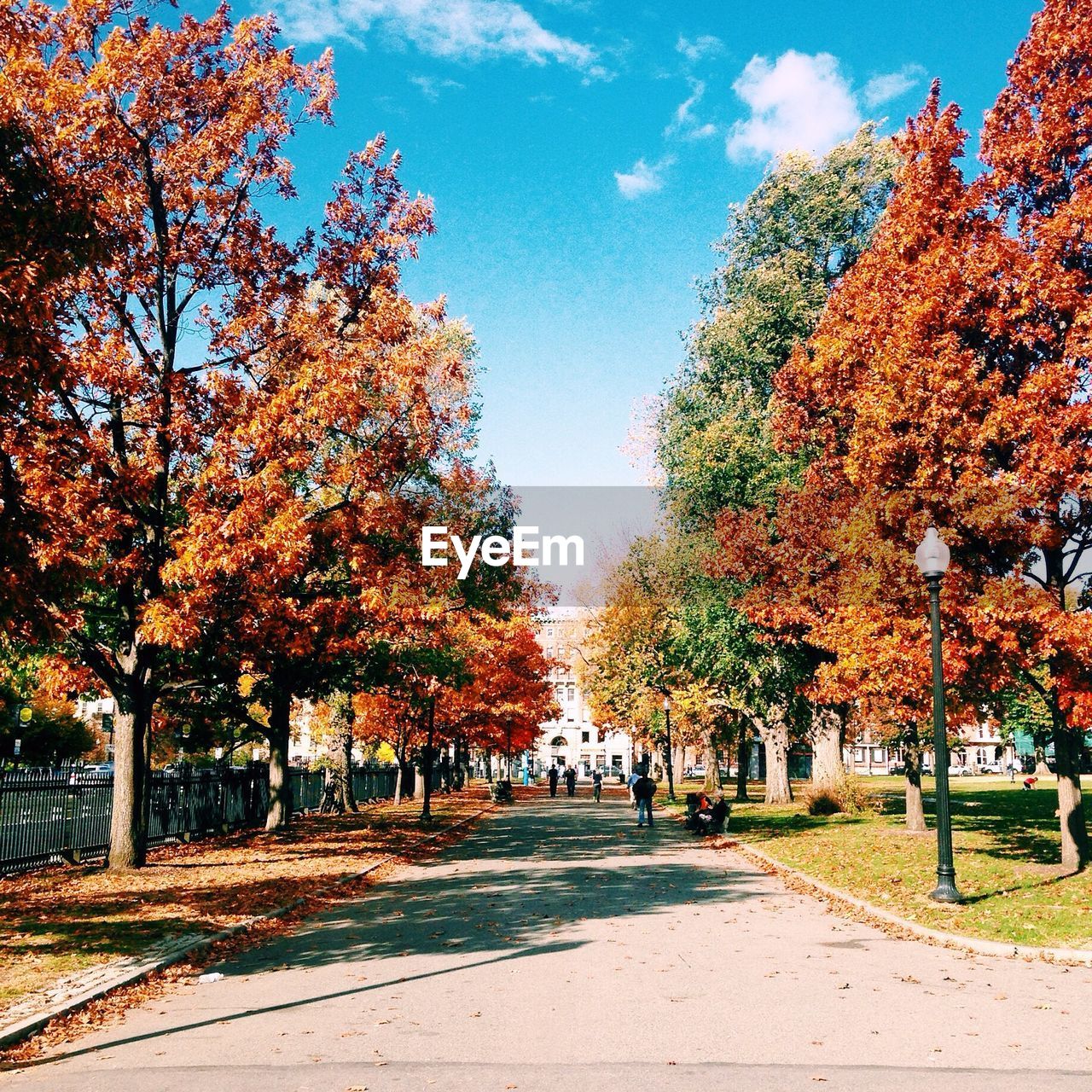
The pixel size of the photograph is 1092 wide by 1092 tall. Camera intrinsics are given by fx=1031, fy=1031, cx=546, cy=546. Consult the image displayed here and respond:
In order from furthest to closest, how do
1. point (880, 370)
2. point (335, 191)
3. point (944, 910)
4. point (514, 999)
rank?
point (335, 191), point (880, 370), point (944, 910), point (514, 999)

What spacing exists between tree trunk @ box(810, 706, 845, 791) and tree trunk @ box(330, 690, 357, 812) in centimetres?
1572

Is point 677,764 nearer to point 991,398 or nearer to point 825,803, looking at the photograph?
point 825,803

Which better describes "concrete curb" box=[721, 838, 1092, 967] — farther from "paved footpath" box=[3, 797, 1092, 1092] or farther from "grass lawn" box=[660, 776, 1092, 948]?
"paved footpath" box=[3, 797, 1092, 1092]

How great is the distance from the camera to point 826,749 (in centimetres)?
3488

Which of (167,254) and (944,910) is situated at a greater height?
(167,254)

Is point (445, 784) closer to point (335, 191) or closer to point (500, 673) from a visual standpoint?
point (500, 673)

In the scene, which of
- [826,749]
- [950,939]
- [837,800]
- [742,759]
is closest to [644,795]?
[837,800]

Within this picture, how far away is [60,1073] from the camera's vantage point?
6711mm

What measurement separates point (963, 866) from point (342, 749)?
75.8ft

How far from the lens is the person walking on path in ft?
104

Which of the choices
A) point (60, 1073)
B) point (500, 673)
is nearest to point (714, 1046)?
point (60, 1073)

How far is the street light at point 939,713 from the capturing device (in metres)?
13.8

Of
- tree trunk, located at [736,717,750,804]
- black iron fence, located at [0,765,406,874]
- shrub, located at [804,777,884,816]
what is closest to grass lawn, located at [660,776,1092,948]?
shrub, located at [804,777,884,816]

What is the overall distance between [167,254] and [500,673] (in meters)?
30.8
